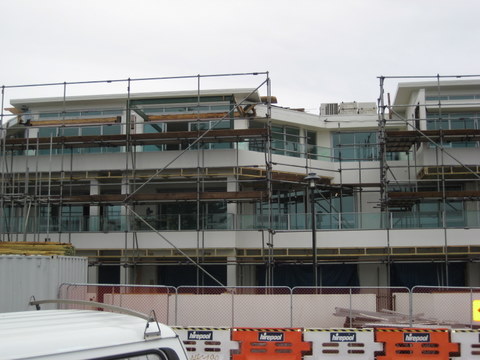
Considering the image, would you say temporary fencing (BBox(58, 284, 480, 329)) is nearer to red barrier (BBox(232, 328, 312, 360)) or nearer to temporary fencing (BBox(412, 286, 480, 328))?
temporary fencing (BBox(412, 286, 480, 328))

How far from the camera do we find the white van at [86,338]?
287 cm

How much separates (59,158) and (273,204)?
9397 millimetres

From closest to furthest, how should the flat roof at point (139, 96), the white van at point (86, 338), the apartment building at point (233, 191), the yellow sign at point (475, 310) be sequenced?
the white van at point (86, 338) → the yellow sign at point (475, 310) → the apartment building at point (233, 191) → the flat roof at point (139, 96)

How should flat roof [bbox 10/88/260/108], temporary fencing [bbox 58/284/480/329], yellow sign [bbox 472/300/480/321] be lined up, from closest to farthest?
yellow sign [bbox 472/300/480/321]
temporary fencing [bbox 58/284/480/329]
flat roof [bbox 10/88/260/108]

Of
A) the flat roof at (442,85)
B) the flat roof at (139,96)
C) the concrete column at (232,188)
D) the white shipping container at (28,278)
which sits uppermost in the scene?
the flat roof at (442,85)

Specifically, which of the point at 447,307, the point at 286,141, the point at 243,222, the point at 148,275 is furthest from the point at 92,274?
the point at 447,307

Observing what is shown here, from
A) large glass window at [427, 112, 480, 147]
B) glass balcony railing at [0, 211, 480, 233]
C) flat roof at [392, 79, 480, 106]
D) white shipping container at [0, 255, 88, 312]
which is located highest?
flat roof at [392, 79, 480, 106]

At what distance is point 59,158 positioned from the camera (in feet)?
81.9

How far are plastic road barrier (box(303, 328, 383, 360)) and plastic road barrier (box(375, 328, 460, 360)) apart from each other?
21cm

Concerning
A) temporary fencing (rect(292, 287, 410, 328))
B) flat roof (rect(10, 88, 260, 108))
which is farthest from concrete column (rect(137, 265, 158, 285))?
temporary fencing (rect(292, 287, 410, 328))

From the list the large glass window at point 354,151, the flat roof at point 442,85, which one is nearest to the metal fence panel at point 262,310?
the large glass window at point 354,151

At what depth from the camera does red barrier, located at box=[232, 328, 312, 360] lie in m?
12.6

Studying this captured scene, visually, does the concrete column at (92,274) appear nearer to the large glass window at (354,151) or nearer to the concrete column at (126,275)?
the concrete column at (126,275)

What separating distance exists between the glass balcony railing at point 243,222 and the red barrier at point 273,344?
10335 millimetres
